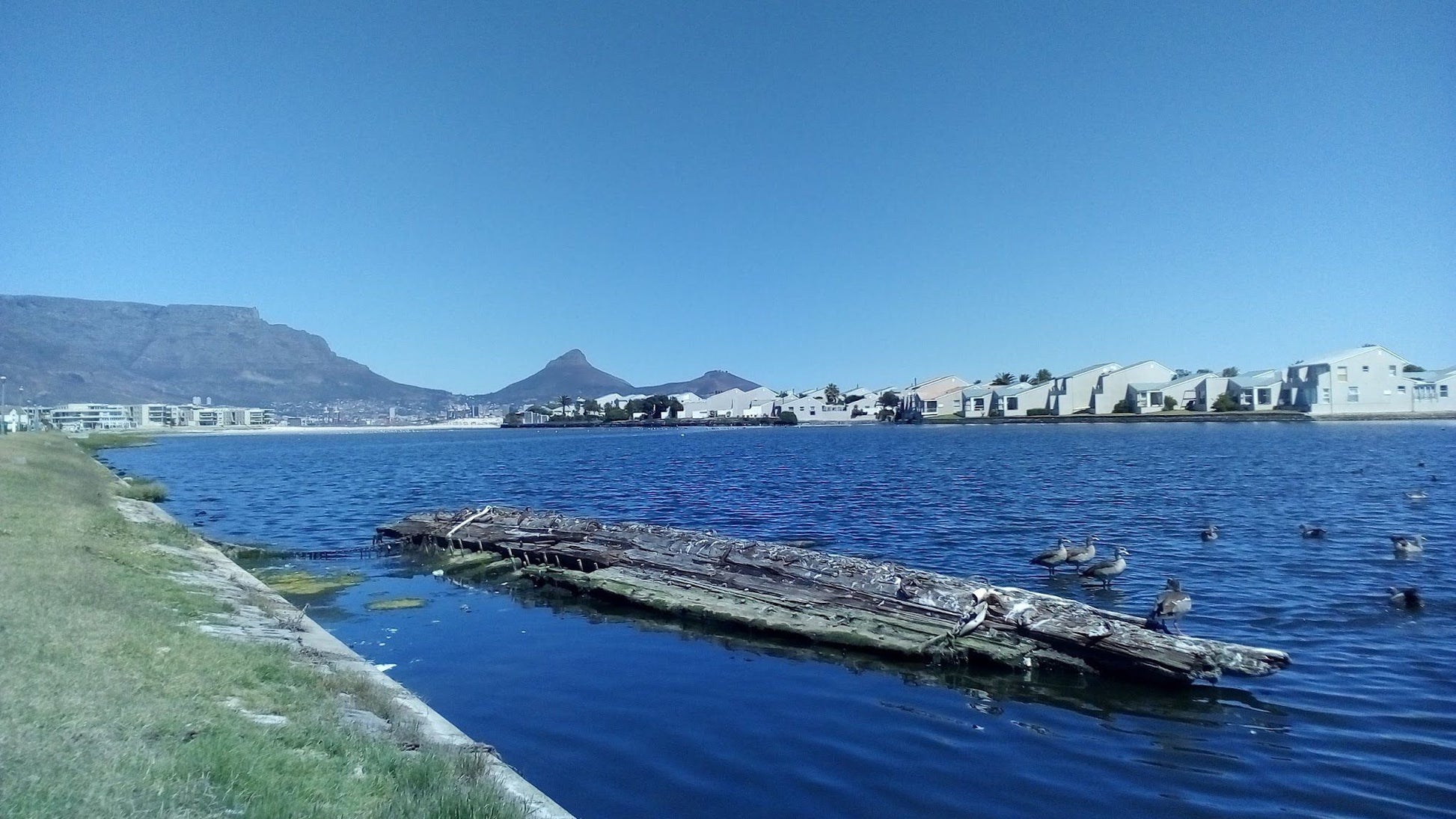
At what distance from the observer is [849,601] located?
18.6 m

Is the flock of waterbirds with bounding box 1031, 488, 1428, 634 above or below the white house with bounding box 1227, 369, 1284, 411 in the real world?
below

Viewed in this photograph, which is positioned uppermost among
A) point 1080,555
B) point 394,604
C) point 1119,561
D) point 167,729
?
point 167,729

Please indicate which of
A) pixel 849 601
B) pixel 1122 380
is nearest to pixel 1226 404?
pixel 1122 380

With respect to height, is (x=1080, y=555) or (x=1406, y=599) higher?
(x=1080, y=555)

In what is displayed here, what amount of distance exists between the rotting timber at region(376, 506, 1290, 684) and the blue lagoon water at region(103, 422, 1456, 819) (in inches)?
19.7

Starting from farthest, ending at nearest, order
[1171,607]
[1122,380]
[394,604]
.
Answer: [1122,380] < [394,604] < [1171,607]

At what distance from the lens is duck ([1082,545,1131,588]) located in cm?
2161

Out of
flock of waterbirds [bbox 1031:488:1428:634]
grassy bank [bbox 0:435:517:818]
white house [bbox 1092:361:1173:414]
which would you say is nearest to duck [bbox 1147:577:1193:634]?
flock of waterbirds [bbox 1031:488:1428:634]

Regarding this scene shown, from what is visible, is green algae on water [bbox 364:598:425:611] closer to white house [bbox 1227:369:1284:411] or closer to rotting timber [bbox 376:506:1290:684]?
rotting timber [bbox 376:506:1290:684]

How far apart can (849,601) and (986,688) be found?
4.55 m

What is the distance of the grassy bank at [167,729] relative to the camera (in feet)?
19.3

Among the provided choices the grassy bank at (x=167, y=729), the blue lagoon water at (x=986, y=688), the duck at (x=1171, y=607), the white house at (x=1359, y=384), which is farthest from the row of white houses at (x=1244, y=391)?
the grassy bank at (x=167, y=729)

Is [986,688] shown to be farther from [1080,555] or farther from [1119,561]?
[1080,555]

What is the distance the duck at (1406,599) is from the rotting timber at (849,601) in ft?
23.1
